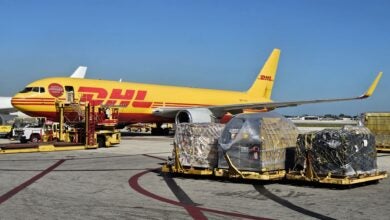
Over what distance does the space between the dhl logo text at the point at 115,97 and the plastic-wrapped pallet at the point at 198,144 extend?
17.0 m

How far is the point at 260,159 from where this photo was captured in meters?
11.6

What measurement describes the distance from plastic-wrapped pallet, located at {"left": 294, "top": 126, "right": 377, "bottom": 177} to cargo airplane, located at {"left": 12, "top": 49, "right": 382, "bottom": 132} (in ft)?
58.8

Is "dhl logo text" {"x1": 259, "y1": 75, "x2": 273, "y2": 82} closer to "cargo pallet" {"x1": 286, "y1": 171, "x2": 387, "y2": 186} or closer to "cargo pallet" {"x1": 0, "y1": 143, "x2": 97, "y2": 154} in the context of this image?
"cargo pallet" {"x1": 0, "y1": 143, "x2": 97, "y2": 154}

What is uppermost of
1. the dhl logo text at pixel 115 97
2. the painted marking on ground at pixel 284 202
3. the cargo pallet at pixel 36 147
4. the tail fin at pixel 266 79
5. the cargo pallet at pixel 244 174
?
the tail fin at pixel 266 79

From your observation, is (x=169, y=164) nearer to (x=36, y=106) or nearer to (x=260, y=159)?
(x=260, y=159)

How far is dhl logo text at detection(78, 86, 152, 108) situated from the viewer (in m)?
29.6

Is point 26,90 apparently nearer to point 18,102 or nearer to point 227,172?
point 18,102

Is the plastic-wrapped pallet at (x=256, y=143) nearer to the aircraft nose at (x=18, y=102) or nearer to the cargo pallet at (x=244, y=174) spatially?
the cargo pallet at (x=244, y=174)

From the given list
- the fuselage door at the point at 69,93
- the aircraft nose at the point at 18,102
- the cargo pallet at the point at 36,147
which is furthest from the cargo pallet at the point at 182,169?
the aircraft nose at the point at 18,102

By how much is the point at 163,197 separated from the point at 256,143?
3154mm

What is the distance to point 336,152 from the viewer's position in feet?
36.5

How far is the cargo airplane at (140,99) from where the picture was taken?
28141 millimetres

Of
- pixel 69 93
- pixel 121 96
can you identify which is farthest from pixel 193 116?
pixel 69 93

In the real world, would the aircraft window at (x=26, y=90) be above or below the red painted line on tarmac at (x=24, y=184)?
above
